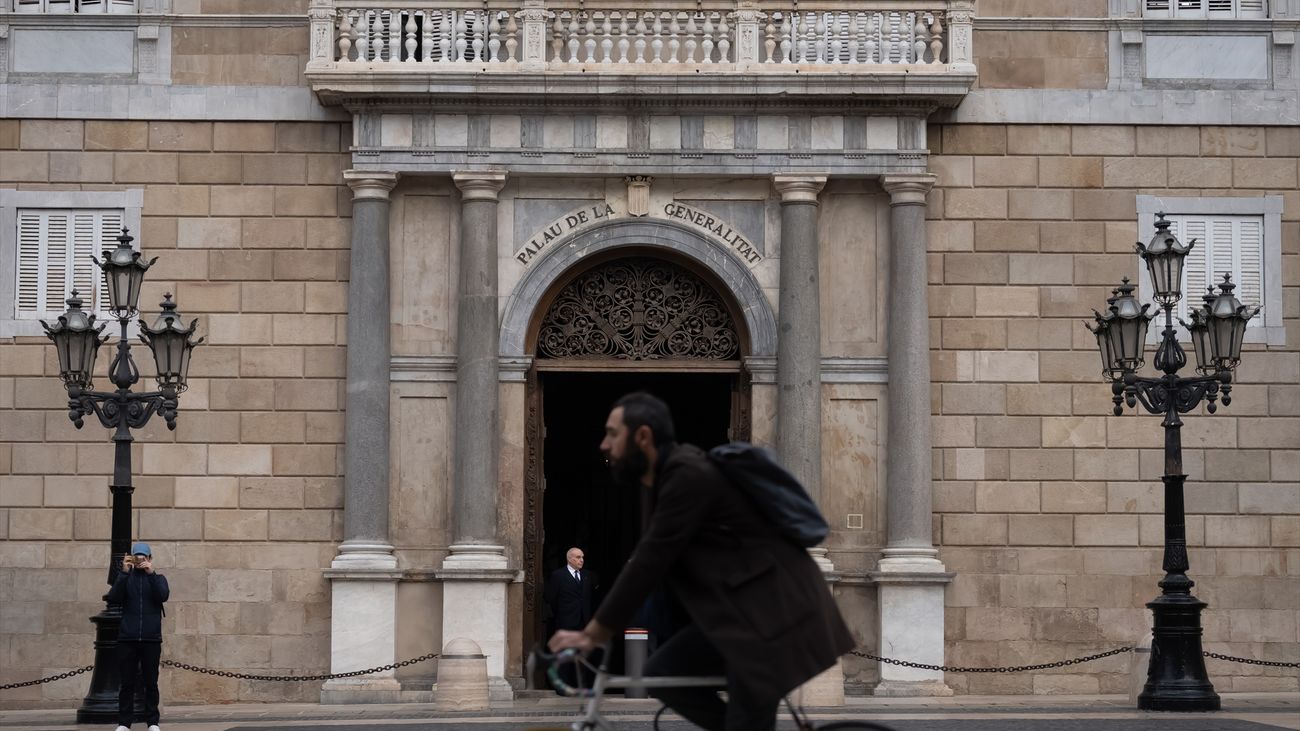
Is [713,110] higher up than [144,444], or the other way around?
[713,110]

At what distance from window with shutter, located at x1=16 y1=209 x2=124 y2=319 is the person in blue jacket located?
5.63 metres

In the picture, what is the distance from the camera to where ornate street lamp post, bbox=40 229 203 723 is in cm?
1814

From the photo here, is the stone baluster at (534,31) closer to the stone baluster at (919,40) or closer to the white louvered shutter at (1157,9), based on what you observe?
the stone baluster at (919,40)

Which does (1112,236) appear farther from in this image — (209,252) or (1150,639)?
(209,252)

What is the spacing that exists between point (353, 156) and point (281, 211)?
107 cm

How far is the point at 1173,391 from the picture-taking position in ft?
60.1

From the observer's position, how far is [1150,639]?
19.3 metres

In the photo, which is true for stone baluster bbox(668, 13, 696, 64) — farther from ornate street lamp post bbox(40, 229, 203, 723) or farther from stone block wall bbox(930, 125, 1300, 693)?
ornate street lamp post bbox(40, 229, 203, 723)

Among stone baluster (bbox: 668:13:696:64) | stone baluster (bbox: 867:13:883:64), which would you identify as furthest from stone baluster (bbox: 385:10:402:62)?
stone baluster (bbox: 867:13:883:64)

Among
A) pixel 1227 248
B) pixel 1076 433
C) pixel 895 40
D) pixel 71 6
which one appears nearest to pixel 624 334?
pixel 895 40

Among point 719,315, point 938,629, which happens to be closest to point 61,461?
point 719,315

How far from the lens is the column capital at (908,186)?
2155 cm

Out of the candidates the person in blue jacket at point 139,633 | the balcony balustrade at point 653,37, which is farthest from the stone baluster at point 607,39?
the person in blue jacket at point 139,633

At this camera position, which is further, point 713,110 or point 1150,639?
point 713,110
